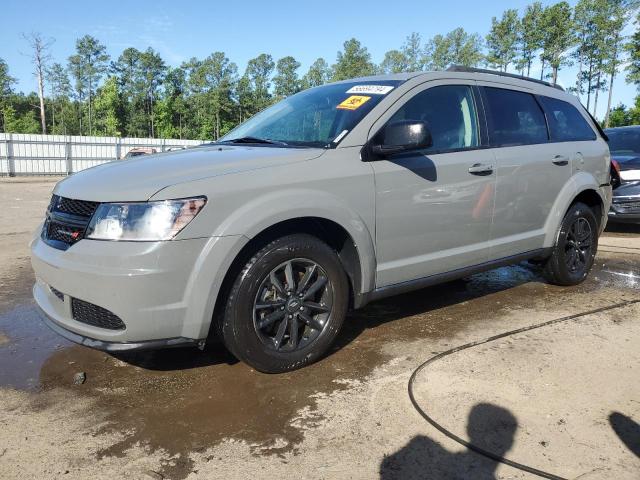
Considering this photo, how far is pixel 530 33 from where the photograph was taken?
51.9 metres

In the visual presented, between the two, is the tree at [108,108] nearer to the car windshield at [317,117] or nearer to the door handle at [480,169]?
the car windshield at [317,117]

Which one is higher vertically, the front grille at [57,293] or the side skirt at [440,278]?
the front grille at [57,293]

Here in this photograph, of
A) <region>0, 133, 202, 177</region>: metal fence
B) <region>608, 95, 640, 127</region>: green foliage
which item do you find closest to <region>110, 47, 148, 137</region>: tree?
<region>0, 133, 202, 177</region>: metal fence

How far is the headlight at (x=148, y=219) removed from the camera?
97.2 inches

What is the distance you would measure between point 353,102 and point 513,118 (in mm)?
1503

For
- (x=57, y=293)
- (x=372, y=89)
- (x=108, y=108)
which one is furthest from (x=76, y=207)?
(x=108, y=108)

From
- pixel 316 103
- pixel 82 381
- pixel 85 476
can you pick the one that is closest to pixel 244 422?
pixel 85 476

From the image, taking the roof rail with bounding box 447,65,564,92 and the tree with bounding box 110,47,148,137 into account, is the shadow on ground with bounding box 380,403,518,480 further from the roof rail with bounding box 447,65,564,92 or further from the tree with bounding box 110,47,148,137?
the tree with bounding box 110,47,148,137

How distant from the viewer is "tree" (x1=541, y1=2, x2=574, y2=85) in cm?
4938

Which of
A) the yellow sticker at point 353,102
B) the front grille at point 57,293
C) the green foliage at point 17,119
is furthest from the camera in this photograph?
the green foliage at point 17,119

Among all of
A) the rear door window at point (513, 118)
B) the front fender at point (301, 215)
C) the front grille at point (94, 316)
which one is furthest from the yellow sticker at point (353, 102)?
the front grille at point (94, 316)

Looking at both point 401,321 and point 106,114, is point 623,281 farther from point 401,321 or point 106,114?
point 106,114

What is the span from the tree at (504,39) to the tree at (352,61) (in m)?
20.0

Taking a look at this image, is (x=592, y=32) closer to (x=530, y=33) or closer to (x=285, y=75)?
(x=530, y=33)
